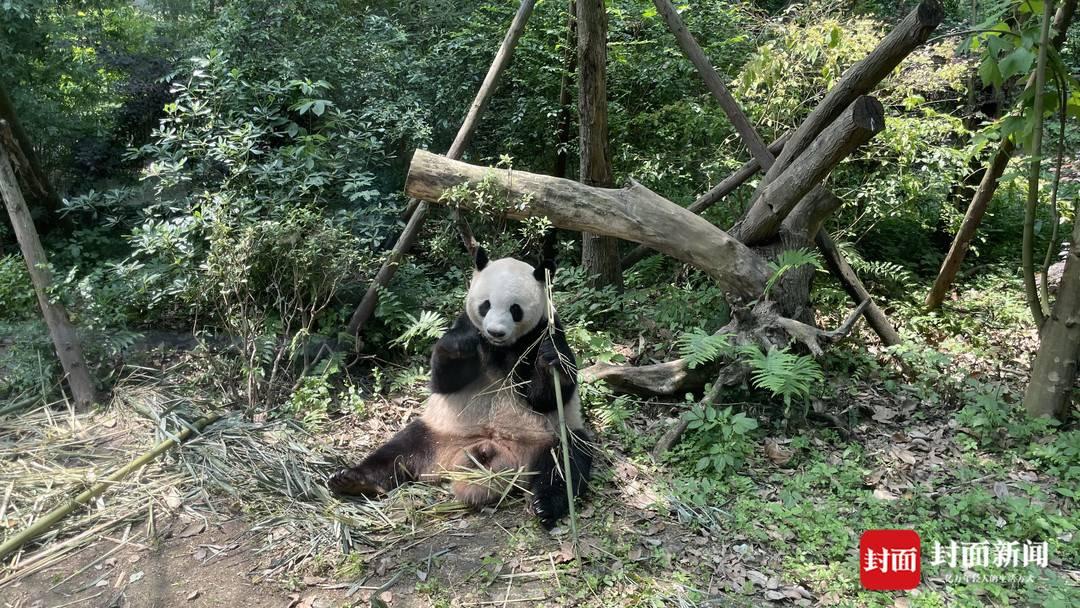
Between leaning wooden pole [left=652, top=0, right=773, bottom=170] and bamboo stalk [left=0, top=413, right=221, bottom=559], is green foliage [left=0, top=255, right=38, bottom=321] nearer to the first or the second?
bamboo stalk [left=0, top=413, right=221, bottom=559]

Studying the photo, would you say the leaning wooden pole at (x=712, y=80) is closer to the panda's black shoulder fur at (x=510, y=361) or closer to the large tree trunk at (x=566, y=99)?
the large tree trunk at (x=566, y=99)

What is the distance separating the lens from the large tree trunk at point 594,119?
5477 millimetres

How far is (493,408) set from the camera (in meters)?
4.05

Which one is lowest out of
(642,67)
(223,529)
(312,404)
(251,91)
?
(223,529)

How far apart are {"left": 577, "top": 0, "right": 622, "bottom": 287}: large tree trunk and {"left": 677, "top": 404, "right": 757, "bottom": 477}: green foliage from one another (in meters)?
2.27

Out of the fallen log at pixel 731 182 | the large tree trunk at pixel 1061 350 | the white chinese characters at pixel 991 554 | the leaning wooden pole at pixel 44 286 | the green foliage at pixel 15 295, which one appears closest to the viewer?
the white chinese characters at pixel 991 554

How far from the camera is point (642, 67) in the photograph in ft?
25.3

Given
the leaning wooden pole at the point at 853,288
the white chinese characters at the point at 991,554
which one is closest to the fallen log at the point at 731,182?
the leaning wooden pole at the point at 853,288

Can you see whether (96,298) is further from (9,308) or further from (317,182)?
(317,182)

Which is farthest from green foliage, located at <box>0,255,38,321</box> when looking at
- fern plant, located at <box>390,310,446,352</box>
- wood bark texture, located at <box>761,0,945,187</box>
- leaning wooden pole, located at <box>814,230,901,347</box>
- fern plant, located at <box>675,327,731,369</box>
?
leaning wooden pole, located at <box>814,230,901,347</box>

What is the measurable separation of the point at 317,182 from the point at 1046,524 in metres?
4.89

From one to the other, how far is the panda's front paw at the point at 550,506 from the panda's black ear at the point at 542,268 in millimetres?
1262

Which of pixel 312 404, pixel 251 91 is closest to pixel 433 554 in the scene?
pixel 312 404

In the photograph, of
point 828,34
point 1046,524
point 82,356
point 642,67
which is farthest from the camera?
point 642,67
